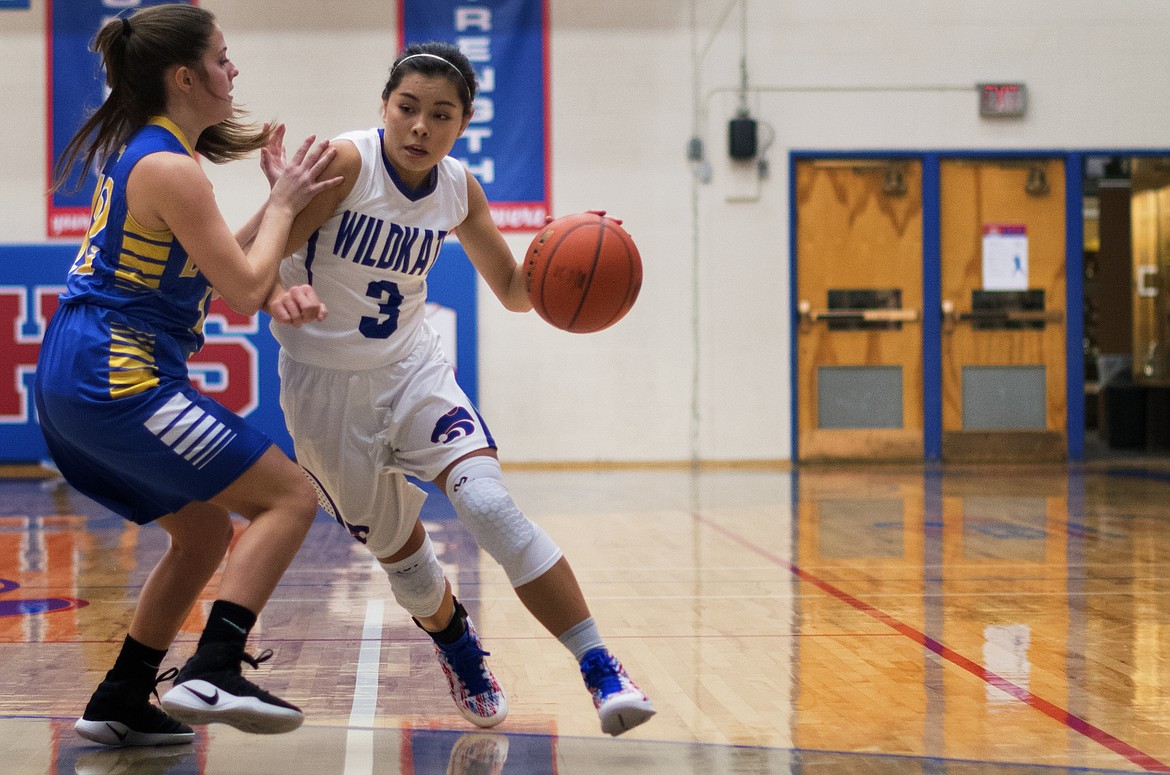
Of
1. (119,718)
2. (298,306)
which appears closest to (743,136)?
(298,306)

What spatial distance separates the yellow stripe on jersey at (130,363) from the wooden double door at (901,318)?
7.89m

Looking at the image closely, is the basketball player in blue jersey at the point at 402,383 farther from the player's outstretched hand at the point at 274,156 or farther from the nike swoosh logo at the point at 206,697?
the nike swoosh logo at the point at 206,697

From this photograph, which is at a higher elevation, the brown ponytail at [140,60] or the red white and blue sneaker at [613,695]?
the brown ponytail at [140,60]

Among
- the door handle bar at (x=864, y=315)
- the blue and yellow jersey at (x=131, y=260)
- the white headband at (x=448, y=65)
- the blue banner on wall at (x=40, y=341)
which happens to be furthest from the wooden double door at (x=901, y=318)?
the blue and yellow jersey at (x=131, y=260)

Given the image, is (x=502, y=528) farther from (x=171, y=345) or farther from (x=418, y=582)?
(x=171, y=345)

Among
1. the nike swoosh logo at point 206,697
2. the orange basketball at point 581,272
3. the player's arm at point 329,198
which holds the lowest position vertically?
the nike swoosh logo at point 206,697

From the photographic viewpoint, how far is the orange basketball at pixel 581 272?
105 inches

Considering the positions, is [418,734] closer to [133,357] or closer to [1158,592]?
[133,357]

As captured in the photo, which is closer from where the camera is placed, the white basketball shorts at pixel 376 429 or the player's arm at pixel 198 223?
the player's arm at pixel 198 223

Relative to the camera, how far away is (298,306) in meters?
2.19

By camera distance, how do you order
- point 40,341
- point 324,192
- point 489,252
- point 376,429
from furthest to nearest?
1. point 40,341
2. point 489,252
3. point 376,429
4. point 324,192

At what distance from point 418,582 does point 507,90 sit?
24.2ft

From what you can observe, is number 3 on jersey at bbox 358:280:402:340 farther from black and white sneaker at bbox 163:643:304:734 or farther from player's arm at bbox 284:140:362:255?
black and white sneaker at bbox 163:643:304:734

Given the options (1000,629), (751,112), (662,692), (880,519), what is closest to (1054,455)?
(751,112)
